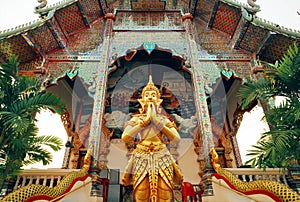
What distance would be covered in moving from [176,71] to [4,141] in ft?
18.9

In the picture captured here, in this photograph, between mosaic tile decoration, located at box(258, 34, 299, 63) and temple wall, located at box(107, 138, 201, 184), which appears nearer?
mosaic tile decoration, located at box(258, 34, 299, 63)

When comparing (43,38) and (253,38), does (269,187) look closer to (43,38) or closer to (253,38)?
(253,38)

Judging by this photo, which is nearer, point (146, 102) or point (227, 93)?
point (146, 102)

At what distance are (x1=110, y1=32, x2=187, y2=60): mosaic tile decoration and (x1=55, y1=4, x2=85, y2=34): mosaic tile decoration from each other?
129cm

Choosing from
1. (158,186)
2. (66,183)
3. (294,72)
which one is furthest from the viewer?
(294,72)

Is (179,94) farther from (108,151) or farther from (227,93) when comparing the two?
(108,151)

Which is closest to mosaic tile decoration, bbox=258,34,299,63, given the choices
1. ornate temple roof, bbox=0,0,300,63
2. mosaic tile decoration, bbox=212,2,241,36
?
ornate temple roof, bbox=0,0,300,63

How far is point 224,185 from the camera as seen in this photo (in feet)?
13.5

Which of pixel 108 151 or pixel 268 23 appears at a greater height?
pixel 268 23

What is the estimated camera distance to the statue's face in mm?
4589

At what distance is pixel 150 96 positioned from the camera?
4.64 meters

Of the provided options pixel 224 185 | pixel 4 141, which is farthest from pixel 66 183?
pixel 224 185

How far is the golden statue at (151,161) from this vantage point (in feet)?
12.8

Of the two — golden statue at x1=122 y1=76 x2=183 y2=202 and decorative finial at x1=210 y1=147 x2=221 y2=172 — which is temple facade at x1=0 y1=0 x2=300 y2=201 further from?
golden statue at x1=122 y1=76 x2=183 y2=202
